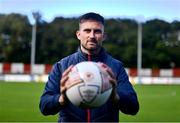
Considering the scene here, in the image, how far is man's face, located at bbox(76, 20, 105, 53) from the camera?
3.76 meters

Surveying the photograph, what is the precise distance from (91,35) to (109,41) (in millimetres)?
62727

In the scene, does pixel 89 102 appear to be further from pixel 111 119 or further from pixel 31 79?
pixel 31 79

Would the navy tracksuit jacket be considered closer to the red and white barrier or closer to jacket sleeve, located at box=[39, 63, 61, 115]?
jacket sleeve, located at box=[39, 63, 61, 115]

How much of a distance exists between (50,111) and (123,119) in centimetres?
951

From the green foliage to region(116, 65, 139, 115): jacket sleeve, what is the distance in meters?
58.9

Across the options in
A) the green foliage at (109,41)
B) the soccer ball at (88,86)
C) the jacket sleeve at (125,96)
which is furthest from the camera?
the green foliage at (109,41)

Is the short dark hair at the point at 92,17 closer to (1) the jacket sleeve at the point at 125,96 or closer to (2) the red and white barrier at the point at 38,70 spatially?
(1) the jacket sleeve at the point at 125,96

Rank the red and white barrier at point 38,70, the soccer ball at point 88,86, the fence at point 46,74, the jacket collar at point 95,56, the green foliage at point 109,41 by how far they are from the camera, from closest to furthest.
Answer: the soccer ball at point 88,86 → the jacket collar at point 95,56 → the fence at point 46,74 → the red and white barrier at point 38,70 → the green foliage at point 109,41

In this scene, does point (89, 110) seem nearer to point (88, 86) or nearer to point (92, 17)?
point (88, 86)

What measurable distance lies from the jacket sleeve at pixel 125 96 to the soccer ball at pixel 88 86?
9.5 inches

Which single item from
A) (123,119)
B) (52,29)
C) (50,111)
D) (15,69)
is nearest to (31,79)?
(15,69)

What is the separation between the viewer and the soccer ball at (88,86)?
3.44 m

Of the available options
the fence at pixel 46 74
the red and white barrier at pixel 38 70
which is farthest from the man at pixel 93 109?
the red and white barrier at pixel 38 70

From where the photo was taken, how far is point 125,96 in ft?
12.3
